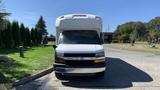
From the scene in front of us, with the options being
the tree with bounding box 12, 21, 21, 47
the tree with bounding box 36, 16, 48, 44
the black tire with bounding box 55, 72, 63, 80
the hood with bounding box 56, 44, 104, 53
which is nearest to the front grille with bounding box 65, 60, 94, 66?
the hood with bounding box 56, 44, 104, 53

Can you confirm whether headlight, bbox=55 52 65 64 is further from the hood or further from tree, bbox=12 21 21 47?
tree, bbox=12 21 21 47

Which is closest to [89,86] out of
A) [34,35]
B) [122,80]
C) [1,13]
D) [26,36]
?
[122,80]

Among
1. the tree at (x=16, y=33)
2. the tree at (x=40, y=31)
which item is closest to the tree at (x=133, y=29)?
the tree at (x=40, y=31)

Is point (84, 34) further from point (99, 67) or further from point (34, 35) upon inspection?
point (34, 35)

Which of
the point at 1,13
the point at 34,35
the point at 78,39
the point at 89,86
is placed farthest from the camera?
the point at 34,35

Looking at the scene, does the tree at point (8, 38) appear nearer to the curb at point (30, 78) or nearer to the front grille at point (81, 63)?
the curb at point (30, 78)

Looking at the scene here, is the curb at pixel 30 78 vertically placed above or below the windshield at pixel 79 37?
below

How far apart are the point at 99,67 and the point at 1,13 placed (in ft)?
40.2

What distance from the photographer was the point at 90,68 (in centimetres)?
1364

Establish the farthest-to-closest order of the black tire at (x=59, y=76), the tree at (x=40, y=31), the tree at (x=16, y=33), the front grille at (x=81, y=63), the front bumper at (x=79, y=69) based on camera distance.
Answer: the tree at (x=40, y=31) → the tree at (x=16, y=33) → the black tire at (x=59, y=76) → the front grille at (x=81, y=63) → the front bumper at (x=79, y=69)

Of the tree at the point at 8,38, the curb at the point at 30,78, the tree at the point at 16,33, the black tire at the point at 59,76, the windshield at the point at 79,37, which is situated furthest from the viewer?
the tree at the point at 16,33

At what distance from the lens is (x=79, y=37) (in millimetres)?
15984

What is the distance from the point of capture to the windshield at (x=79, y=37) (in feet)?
51.3

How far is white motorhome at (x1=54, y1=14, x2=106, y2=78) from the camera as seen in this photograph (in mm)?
13680
